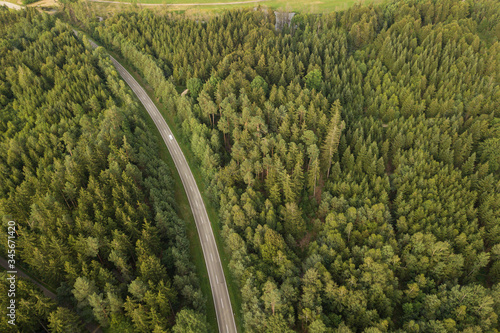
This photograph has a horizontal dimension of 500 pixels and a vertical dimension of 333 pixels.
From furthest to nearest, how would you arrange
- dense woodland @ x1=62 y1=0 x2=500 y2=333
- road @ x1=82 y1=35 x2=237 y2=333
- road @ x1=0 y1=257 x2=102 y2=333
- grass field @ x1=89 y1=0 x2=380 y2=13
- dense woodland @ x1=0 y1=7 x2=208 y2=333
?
grass field @ x1=89 y1=0 x2=380 y2=13 → road @ x1=82 y1=35 x2=237 y2=333 → dense woodland @ x1=62 y1=0 x2=500 y2=333 → road @ x1=0 y1=257 x2=102 y2=333 → dense woodland @ x1=0 y1=7 x2=208 y2=333

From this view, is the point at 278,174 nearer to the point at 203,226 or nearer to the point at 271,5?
the point at 203,226

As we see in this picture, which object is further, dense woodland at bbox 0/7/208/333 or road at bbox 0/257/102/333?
road at bbox 0/257/102/333

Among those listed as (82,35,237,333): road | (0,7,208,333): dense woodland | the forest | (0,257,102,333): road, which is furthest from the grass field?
(0,257,102,333): road

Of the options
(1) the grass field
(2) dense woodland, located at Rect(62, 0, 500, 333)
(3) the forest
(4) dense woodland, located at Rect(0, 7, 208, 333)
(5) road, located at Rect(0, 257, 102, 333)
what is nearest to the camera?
(4) dense woodland, located at Rect(0, 7, 208, 333)

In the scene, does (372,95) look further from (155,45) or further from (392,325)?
(155,45)

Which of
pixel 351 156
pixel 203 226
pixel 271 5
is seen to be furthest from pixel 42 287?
pixel 271 5

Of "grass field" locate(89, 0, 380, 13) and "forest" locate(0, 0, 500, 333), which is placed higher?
"grass field" locate(89, 0, 380, 13)

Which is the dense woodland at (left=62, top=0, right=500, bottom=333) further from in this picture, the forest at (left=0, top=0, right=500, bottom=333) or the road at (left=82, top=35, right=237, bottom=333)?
the road at (left=82, top=35, right=237, bottom=333)

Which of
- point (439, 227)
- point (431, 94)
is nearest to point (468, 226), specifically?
point (439, 227)
